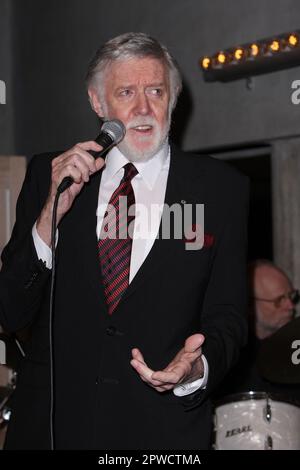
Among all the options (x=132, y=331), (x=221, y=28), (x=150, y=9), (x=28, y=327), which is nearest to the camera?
(x=132, y=331)

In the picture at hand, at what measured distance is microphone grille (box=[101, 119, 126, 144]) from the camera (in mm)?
1938

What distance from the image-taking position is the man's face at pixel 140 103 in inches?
85.2

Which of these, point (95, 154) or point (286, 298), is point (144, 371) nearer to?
point (95, 154)

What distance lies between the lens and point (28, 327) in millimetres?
2154

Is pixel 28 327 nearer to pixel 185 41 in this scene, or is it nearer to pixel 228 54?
pixel 228 54

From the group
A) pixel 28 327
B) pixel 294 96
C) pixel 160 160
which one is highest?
pixel 294 96

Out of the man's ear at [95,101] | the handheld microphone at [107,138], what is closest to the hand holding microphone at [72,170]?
the handheld microphone at [107,138]

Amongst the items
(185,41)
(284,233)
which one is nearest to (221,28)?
(185,41)

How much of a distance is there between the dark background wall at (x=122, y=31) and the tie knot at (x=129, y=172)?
7.84 ft

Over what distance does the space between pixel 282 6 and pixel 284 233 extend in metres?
1.32

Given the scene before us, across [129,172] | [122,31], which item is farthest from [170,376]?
[122,31]

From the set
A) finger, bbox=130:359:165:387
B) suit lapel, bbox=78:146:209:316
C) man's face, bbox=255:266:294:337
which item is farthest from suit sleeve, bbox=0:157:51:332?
man's face, bbox=255:266:294:337

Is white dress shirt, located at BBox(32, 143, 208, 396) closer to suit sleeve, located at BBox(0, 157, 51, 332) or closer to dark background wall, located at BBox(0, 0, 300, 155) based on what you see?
suit sleeve, located at BBox(0, 157, 51, 332)

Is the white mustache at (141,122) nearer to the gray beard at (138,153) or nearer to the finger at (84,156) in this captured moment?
the gray beard at (138,153)
